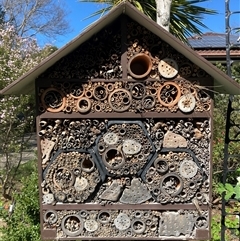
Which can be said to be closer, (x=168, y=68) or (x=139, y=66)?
(x=168, y=68)

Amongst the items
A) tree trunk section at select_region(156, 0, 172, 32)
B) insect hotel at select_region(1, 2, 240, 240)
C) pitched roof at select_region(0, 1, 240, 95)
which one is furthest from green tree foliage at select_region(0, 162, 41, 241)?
tree trunk section at select_region(156, 0, 172, 32)

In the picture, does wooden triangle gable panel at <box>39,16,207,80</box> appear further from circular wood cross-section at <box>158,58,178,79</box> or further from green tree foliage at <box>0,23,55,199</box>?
green tree foliage at <box>0,23,55,199</box>

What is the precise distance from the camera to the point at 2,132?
251 inches

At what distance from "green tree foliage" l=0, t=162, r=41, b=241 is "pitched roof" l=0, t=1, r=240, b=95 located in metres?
1.74

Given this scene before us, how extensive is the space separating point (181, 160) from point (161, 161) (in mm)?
139

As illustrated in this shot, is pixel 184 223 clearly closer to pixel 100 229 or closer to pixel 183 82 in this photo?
pixel 100 229

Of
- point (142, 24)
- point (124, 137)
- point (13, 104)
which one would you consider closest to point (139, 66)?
point (142, 24)

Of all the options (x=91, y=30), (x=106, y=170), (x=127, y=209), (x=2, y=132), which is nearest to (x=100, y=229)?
(x=127, y=209)

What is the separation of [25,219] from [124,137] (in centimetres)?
199

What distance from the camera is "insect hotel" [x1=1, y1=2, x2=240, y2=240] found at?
230cm

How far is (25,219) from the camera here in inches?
147

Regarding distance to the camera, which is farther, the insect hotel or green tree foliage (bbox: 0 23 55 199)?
green tree foliage (bbox: 0 23 55 199)

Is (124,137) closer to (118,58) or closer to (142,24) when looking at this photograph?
(118,58)

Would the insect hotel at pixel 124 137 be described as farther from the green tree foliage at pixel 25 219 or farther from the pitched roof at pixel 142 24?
the green tree foliage at pixel 25 219
